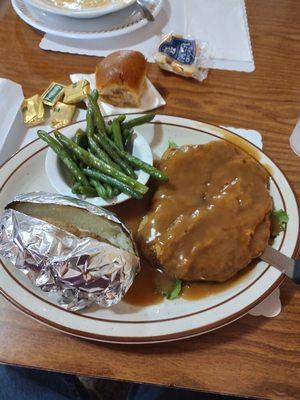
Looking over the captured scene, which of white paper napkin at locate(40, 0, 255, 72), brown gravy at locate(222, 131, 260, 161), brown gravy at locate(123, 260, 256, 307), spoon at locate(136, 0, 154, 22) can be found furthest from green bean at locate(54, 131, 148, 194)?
spoon at locate(136, 0, 154, 22)

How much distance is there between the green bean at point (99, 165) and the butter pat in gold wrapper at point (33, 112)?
224mm

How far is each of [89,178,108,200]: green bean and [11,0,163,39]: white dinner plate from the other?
790 mm

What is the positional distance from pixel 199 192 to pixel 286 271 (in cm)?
30

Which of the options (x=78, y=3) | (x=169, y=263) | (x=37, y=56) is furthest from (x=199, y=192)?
(x=78, y=3)

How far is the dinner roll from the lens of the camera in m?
1.48

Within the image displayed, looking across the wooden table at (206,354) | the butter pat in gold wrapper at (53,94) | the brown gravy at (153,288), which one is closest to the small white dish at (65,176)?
the brown gravy at (153,288)

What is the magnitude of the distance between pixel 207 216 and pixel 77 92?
28.8 inches

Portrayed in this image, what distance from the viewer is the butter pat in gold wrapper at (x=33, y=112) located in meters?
1.48

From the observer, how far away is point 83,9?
1751 millimetres

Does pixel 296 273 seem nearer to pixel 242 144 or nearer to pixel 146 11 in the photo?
pixel 242 144

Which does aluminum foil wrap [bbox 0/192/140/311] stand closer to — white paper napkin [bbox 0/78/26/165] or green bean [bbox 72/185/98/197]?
green bean [bbox 72/185/98/197]

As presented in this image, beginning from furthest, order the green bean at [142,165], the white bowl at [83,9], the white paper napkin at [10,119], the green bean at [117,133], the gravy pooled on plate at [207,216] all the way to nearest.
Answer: the white bowl at [83,9]
the white paper napkin at [10,119]
the green bean at [117,133]
the green bean at [142,165]
the gravy pooled on plate at [207,216]

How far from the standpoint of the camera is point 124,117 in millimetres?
1331

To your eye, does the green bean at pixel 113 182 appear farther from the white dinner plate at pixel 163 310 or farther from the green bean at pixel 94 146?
the white dinner plate at pixel 163 310
